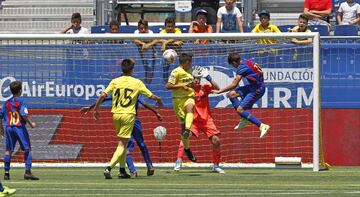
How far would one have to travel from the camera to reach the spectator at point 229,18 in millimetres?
23734

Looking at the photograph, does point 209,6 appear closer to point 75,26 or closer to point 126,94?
point 75,26

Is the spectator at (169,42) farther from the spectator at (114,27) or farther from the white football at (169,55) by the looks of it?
the spectator at (114,27)

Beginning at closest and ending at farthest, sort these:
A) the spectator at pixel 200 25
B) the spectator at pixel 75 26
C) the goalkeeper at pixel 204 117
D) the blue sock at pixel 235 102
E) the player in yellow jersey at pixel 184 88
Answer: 1. the player in yellow jersey at pixel 184 88
2. the goalkeeper at pixel 204 117
3. the blue sock at pixel 235 102
4. the spectator at pixel 200 25
5. the spectator at pixel 75 26

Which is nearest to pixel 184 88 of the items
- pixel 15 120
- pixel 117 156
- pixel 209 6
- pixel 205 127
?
pixel 205 127

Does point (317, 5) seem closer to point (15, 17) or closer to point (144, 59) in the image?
point (144, 59)

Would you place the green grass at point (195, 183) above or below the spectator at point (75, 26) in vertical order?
below

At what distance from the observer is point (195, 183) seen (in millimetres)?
16969

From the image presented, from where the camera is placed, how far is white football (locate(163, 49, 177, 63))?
21.5m

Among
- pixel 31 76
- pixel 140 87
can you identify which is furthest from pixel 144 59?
pixel 140 87

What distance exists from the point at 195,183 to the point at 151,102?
205 inches

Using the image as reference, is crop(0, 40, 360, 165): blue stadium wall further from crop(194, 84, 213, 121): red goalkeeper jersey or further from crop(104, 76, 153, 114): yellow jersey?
crop(104, 76, 153, 114): yellow jersey

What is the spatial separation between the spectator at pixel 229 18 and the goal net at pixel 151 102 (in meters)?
1.95

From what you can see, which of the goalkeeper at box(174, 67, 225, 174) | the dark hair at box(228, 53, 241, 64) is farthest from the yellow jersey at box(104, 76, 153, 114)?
the dark hair at box(228, 53, 241, 64)

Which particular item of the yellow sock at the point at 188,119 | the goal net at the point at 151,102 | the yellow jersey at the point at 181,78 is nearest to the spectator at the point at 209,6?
the goal net at the point at 151,102
